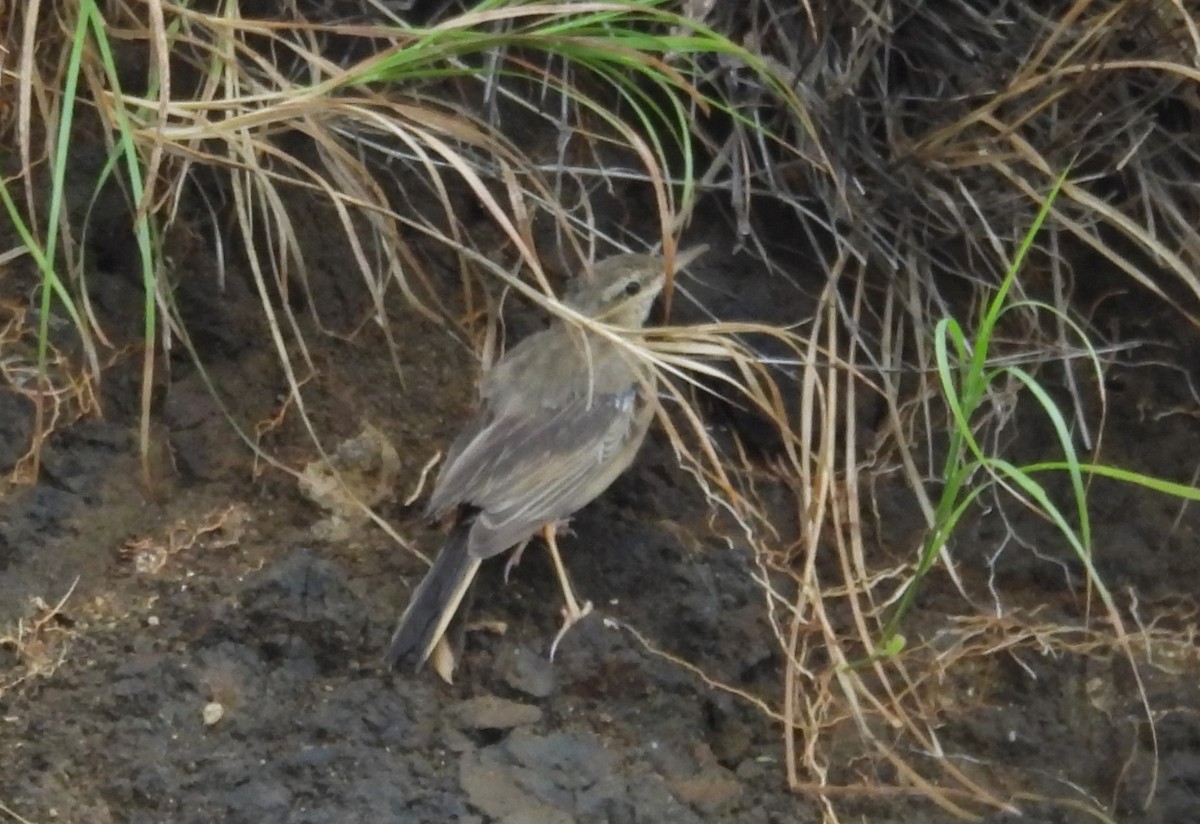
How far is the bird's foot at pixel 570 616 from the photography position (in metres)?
2.77

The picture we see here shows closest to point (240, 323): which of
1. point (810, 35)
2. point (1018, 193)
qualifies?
point (810, 35)

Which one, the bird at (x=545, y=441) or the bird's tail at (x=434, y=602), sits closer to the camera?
the bird's tail at (x=434, y=602)

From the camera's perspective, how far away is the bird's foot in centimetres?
277

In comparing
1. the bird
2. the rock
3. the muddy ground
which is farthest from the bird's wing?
the rock

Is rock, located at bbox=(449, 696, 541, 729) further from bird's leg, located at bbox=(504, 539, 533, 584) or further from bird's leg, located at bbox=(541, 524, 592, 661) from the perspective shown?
bird's leg, located at bbox=(504, 539, 533, 584)

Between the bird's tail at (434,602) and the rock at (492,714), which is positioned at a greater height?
the bird's tail at (434,602)

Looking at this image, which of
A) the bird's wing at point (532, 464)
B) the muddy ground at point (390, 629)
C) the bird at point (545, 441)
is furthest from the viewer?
the bird's wing at point (532, 464)

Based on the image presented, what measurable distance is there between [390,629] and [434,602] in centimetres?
10

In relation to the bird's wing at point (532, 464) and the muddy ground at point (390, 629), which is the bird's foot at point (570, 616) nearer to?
the muddy ground at point (390, 629)

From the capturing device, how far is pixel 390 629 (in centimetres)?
271

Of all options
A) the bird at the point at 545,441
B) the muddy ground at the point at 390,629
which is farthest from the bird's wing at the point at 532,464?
the muddy ground at the point at 390,629

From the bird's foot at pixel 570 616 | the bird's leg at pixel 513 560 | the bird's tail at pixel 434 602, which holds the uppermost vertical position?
the bird's tail at pixel 434 602


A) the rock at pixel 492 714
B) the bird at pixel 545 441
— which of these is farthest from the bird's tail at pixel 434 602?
the rock at pixel 492 714

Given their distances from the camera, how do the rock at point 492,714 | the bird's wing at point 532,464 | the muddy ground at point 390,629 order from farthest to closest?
the bird's wing at point 532,464 < the rock at point 492,714 < the muddy ground at point 390,629
